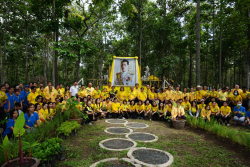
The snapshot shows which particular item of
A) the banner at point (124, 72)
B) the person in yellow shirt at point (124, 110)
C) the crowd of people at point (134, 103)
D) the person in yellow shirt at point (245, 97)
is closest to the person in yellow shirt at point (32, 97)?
the crowd of people at point (134, 103)

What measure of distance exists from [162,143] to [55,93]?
488 centimetres

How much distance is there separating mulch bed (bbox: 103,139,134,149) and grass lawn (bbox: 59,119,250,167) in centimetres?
23

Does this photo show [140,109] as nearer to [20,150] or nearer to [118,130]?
[118,130]

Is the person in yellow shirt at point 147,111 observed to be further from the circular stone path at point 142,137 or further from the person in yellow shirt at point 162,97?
the circular stone path at point 142,137

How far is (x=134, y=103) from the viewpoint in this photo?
27.5 ft

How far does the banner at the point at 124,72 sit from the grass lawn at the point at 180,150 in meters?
5.50

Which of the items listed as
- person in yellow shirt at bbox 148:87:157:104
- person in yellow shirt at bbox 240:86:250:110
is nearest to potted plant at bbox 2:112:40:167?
person in yellow shirt at bbox 148:87:157:104

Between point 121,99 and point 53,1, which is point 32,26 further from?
point 121,99

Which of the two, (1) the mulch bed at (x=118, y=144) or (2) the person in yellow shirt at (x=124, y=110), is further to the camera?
(2) the person in yellow shirt at (x=124, y=110)

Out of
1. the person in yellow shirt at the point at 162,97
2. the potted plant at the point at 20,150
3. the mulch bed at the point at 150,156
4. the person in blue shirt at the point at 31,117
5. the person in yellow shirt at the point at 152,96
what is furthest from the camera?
the person in yellow shirt at the point at 152,96

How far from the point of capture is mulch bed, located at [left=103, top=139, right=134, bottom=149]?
3.94 m

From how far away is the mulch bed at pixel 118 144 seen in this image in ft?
12.9

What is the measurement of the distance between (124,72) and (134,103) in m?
2.86

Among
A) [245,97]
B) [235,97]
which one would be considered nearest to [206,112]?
[235,97]
